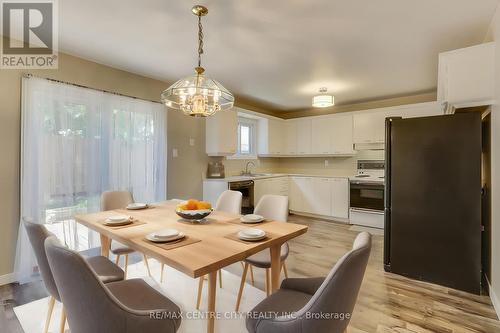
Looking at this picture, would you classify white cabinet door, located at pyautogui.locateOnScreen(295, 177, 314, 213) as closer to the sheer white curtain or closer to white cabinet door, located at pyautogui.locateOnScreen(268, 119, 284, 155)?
white cabinet door, located at pyautogui.locateOnScreen(268, 119, 284, 155)

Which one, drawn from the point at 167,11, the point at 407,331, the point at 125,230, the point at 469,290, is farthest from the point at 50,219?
the point at 469,290

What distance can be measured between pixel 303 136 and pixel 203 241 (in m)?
4.55

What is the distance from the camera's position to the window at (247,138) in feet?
17.6

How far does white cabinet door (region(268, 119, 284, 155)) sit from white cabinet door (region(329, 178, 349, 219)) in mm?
1428

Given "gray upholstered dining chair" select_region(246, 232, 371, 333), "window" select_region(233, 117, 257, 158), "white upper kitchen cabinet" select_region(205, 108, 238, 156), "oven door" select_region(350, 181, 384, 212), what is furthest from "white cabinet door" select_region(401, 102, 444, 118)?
"gray upholstered dining chair" select_region(246, 232, 371, 333)

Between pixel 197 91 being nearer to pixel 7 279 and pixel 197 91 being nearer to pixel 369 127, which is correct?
pixel 7 279

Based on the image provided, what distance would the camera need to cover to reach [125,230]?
5.56ft

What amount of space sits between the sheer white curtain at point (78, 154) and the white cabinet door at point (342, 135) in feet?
11.1

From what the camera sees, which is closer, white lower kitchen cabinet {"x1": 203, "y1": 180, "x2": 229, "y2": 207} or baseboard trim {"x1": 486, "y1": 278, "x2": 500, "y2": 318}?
baseboard trim {"x1": 486, "y1": 278, "x2": 500, "y2": 318}

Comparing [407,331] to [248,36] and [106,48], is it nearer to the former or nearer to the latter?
[248,36]

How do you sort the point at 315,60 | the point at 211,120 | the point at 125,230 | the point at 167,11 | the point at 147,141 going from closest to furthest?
1. the point at 125,230
2. the point at 167,11
3. the point at 315,60
4. the point at 147,141
5. the point at 211,120

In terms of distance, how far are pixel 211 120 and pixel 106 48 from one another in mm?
1876

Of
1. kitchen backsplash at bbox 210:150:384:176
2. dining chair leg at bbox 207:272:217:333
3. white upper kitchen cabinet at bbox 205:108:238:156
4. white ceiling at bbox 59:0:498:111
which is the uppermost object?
white ceiling at bbox 59:0:498:111

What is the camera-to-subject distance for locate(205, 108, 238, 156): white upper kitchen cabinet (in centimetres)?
419
